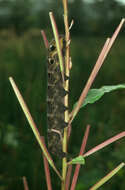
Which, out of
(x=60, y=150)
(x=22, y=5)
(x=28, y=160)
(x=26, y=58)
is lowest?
(x=22, y=5)

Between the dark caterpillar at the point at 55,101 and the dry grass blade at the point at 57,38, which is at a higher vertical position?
the dry grass blade at the point at 57,38

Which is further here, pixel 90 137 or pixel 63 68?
pixel 90 137

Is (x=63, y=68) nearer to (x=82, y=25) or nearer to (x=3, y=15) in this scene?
(x=82, y=25)

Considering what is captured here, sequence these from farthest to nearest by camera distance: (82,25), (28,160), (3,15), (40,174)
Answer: (3,15) → (82,25) → (28,160) → (40,174)

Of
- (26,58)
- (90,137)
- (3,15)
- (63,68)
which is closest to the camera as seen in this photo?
(63,68)

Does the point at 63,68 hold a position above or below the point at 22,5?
above

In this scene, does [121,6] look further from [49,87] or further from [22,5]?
[49,87]

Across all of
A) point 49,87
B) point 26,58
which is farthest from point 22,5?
point 49,87

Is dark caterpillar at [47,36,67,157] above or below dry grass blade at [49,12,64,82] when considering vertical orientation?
below
